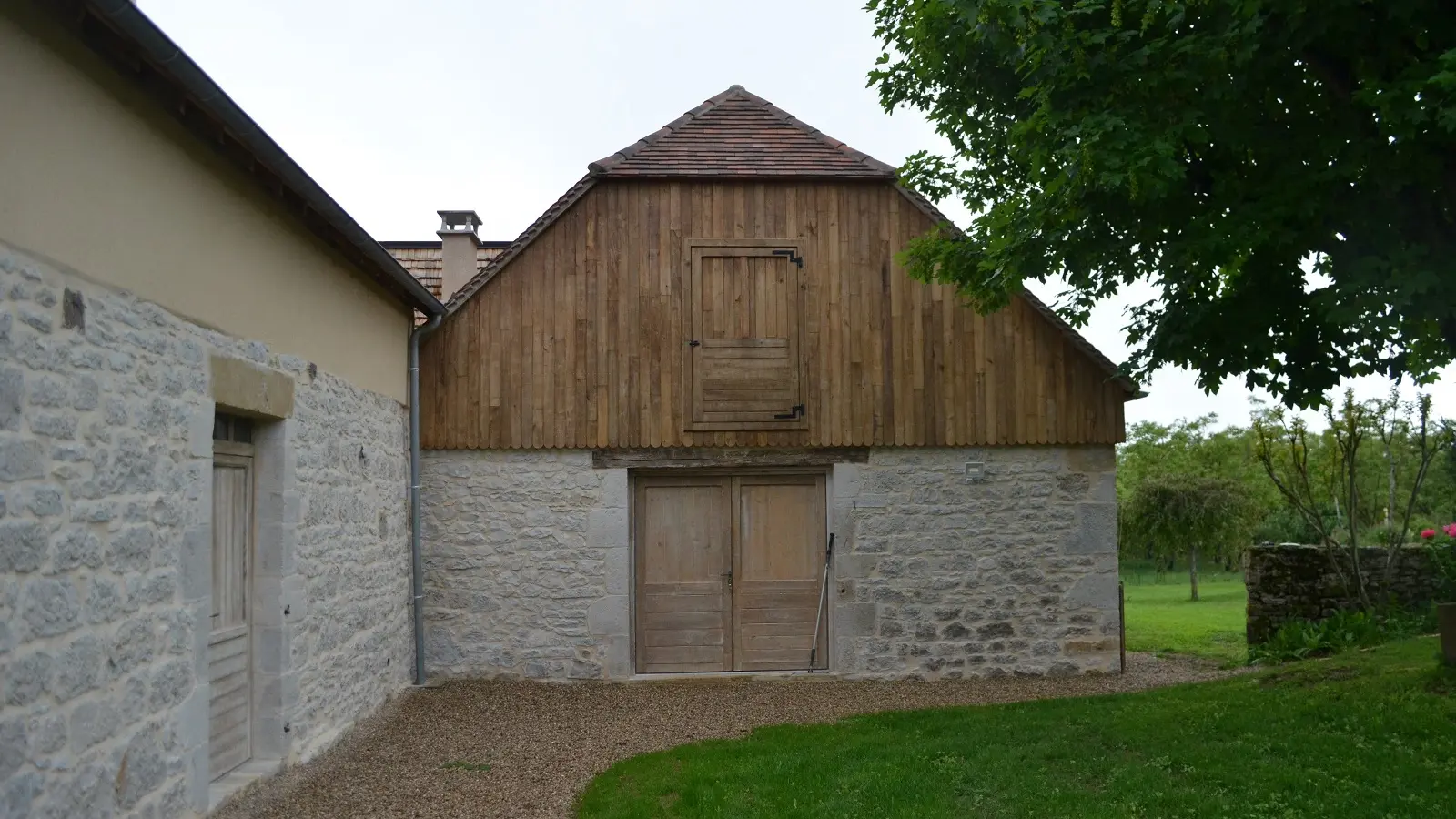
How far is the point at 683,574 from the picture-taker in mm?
9969

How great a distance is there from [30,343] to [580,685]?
6440mm

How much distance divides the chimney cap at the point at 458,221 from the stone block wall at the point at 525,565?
3.14 m

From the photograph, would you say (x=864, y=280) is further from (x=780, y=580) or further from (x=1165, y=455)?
(x=1165, y=455)

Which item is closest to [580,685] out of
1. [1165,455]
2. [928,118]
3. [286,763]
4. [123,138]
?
[286,763]

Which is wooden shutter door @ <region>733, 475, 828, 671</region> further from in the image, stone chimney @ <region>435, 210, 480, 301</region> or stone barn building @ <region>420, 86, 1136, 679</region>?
stone chimney @ <region>435, 210, 480, 301</region>

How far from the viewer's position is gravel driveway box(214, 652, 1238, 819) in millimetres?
5930

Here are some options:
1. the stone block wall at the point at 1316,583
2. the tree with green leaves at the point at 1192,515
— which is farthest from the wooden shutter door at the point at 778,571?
the tree with green leaves at the point at 1192,515

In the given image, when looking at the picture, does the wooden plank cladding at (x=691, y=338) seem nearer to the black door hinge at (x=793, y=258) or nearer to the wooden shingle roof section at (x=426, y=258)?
the black door hinge at (x=793, y=258)

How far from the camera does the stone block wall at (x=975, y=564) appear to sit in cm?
975

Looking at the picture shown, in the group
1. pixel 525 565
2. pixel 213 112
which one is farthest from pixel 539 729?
pixel 213 112

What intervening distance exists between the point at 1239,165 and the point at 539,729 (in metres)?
6.23

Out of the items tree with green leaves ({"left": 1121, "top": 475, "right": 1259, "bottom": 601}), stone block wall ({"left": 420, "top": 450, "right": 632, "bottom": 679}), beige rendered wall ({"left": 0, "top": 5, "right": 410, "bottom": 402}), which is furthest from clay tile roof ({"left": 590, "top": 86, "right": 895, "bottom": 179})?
Result: tree with green leaves ({"left": 1121, "top": 475, "right": 1259, "bottom": 601})

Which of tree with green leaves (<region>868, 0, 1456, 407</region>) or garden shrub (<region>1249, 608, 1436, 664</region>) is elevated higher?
tree with green leaves (<region>868, 0, 1456, 407</region>)

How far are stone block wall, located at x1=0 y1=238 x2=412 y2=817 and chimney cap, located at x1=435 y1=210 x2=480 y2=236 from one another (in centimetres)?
516
